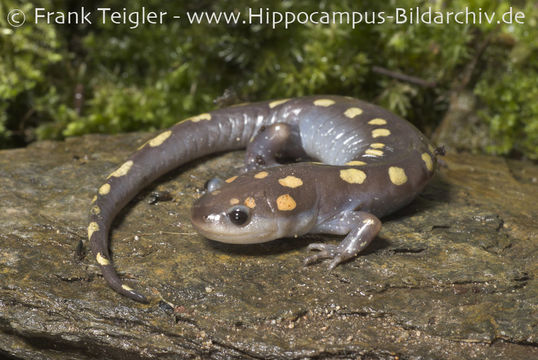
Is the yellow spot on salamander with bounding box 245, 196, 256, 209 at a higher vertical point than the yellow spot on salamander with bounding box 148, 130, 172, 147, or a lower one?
lower

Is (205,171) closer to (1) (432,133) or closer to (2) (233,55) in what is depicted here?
(2) (233,55)

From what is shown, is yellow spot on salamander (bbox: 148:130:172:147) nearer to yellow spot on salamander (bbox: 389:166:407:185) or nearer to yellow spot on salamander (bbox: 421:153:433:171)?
yellow spot on salamander (bbox: 389:166:407:185)

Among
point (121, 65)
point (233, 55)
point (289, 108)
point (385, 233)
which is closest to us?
point (385, 233)

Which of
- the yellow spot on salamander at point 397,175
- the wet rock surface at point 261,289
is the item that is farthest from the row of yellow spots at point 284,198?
the yellow spot on salamander at point 397,175

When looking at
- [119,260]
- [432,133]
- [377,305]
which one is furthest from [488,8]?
[119,260]

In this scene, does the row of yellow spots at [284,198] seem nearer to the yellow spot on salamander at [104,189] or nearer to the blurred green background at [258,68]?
the yellow spot on salamander at [104,189]

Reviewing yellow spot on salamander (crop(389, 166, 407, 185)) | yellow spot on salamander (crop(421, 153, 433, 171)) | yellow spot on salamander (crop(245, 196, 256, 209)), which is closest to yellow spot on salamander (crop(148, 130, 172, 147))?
yellow spot on salamander (crop(245, 196, 256, 209))
